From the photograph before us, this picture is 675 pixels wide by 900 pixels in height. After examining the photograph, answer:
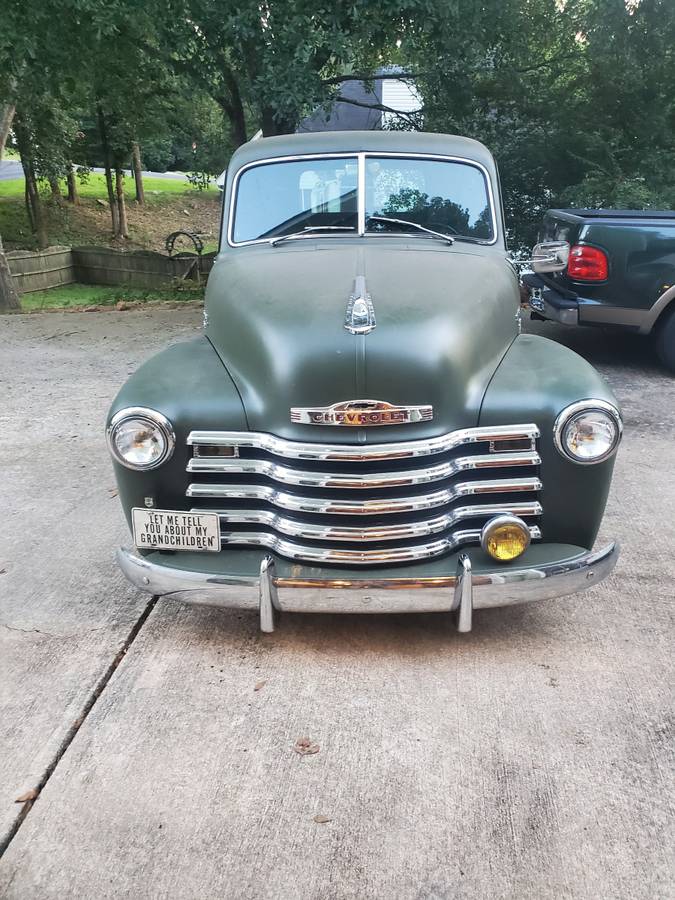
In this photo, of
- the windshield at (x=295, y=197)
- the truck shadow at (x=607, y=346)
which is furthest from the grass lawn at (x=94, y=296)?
the windshield at (x=295, y=197)

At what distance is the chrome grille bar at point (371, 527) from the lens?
310cm

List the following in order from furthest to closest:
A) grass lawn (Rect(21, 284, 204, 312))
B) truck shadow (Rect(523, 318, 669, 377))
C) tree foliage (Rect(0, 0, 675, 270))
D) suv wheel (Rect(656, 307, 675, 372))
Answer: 1. grass lawn (Rect(21, 284, 204, 312))
2. tree foliage (Rect(0, 0, 675, 270))
3. truck shadow (Rect(523, 318, 669, 377))
4. suv wheel (Rect(656, 307, 675, 372))

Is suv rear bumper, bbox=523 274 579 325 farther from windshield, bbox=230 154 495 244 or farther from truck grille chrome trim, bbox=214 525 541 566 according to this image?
truck grille chrome trim, bbox=214 525 541 566

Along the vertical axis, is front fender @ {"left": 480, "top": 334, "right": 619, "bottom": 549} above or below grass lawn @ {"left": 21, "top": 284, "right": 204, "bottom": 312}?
above

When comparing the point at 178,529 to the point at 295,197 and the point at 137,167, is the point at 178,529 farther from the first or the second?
the point at 137,167

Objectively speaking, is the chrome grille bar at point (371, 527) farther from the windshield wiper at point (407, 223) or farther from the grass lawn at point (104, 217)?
the grass lawn at point (104, 217)

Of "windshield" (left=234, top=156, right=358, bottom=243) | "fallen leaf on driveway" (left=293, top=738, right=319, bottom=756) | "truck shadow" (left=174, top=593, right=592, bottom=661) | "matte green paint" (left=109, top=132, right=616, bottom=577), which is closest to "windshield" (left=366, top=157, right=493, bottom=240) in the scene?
"windshield" (left=234, top=156, right=358, bottom=243)

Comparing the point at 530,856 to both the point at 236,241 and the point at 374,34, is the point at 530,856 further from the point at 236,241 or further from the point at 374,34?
the point at 374,34

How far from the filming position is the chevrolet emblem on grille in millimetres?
3064

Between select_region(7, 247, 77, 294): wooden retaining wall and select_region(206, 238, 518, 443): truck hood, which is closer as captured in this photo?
select_region(206, 238, 518, 443): truck hood

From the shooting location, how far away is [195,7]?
9188 mm

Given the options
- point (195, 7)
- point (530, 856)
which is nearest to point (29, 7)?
point (195, 7)

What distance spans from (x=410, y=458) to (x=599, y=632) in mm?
1164

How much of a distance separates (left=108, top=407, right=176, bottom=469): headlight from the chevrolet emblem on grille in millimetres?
527
